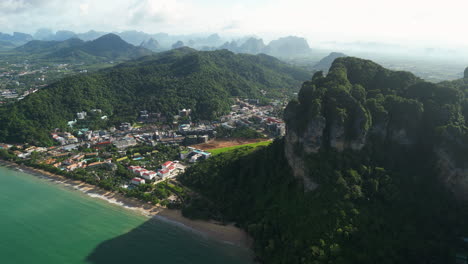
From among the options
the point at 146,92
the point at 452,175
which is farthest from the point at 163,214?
the point at 146,92

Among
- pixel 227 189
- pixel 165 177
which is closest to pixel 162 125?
pixel 165 177

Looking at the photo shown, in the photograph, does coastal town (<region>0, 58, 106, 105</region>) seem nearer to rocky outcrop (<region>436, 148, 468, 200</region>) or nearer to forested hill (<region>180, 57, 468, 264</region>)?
forested hill (<region>180, 57, 468, 264</region>)

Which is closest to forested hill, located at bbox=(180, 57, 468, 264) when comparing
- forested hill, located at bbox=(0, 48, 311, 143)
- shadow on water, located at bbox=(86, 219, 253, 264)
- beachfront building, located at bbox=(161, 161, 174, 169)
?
shadow on water, located at bbox=(86, 219, 253, 264)

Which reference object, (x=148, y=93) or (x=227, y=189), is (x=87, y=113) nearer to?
(x=148, y=93)

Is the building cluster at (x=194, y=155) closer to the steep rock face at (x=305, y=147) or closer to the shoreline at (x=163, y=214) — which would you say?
the shoreline at (x=163, y=214)

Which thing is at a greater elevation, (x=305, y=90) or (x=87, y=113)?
(x=305, y=90)

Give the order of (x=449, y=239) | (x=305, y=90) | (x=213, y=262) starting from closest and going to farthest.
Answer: (x=449, y=239) < (x=213, y=262) < (x=305, y=90)
